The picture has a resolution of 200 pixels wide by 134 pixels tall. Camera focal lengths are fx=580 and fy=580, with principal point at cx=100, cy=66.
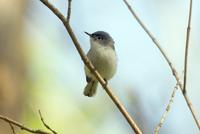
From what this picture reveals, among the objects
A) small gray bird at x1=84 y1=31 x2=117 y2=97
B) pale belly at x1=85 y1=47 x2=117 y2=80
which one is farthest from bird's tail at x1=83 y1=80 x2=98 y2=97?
pale belly at x1=85 y1=47 x2=117 y2=80

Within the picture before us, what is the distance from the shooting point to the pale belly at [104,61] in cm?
512

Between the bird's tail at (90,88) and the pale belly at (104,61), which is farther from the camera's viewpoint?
the bird's tail at (90,88)

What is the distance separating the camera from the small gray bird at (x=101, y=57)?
5.14 metres

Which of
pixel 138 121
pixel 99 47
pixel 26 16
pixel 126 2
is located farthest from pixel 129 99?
pixel 126 2

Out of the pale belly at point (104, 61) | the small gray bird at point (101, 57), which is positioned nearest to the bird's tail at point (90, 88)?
the small gray bird at point (101, 57)

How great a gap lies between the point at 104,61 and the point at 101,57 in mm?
45

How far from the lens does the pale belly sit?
5125 mm

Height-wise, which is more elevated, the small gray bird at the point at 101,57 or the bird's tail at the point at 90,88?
the small gray bird at the point at 101,57

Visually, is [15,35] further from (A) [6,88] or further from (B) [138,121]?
(B) [138,121]

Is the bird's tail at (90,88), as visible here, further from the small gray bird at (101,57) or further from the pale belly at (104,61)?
the pale belly at (104,61)

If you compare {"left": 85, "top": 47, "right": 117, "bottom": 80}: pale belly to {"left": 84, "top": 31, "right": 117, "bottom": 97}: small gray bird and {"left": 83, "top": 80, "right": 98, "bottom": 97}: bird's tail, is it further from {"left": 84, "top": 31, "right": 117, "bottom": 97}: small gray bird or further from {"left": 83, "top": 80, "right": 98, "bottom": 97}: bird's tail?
{"left": 83, "top": 80, "right": 98, "bottom": 97}: bird's tail

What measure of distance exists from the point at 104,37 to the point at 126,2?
8.43ft

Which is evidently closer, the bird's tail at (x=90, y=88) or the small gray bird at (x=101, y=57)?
the small gray bird at (x=101, y=57)

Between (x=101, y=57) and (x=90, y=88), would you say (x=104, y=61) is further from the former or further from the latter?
(x=90, y=88)
